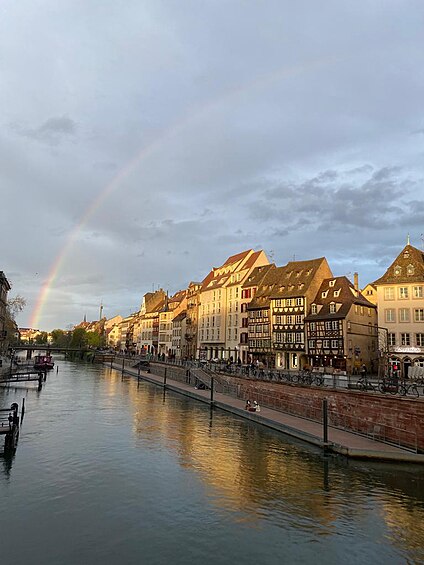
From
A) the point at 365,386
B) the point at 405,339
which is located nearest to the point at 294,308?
the point at 405,339

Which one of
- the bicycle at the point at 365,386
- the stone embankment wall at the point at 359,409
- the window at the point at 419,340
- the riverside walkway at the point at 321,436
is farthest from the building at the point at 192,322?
the bicycle at the point at 365,386

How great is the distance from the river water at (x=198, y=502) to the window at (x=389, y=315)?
31170mm

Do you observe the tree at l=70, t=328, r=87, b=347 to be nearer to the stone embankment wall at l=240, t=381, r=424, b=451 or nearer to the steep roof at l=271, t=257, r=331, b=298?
the steep roof at l=271, t=257, r=331, b=298

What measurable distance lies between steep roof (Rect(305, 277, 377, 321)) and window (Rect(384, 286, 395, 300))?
652cm

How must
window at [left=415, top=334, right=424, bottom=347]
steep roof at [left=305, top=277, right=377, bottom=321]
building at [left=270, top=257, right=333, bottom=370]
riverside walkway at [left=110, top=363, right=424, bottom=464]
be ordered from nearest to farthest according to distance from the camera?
riverside walkway at [left=110, top=363, right=424, bottom=464], window at [left=415, top=334, right=424, bottom=347], steep roof at [left=305, top=277, right=377, bottom=321], building at [left=270, top=257, right=333, bottom=370]

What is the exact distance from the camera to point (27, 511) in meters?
17.6

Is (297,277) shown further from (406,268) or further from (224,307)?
(224,307)

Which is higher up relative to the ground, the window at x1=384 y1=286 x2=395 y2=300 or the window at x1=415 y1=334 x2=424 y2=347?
the window at x1=384 y1=286 x2=395 y2=300

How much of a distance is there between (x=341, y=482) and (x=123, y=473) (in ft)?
35.6

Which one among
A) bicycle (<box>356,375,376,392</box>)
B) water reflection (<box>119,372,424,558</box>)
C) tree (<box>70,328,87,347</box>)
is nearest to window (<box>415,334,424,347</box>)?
bicycle (<box>356,375,376,392</box>)

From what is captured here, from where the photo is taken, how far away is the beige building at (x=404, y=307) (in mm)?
54388

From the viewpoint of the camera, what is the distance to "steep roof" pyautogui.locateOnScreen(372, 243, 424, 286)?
5612cm

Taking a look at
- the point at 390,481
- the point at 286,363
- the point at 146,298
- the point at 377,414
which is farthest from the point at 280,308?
the point at 146,298

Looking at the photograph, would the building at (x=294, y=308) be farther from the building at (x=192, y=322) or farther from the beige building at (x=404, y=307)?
the building at (x=192, y=322)
